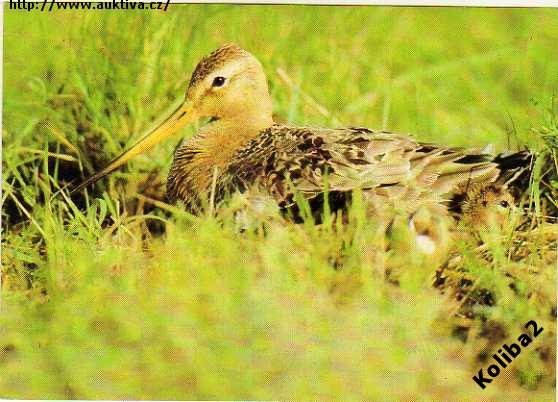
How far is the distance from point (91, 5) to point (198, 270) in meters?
1.28

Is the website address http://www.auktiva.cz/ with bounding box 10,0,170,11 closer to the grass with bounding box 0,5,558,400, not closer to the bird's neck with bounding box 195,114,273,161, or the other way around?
the grass with bounding box 0,5,558,400

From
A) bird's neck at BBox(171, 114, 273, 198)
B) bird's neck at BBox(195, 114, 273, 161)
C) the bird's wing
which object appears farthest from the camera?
bird's neck at BBox(195, 114, 273, 161)

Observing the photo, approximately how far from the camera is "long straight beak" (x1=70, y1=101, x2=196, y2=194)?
4.04 meters

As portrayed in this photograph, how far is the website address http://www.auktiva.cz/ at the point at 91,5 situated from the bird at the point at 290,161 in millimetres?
329

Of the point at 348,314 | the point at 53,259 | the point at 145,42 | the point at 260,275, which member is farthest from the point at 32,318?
the point at 145,42

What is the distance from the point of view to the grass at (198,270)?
329 cm

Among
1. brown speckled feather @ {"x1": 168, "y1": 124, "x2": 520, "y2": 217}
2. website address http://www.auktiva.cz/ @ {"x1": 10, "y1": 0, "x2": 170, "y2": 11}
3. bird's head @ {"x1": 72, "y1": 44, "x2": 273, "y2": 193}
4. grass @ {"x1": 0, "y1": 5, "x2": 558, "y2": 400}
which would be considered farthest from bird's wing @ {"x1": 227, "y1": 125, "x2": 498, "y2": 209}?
website address http://www.auktiva.cz/ @ {"x1": 10, "y1": 0, "x2": 170, "y2": 11}

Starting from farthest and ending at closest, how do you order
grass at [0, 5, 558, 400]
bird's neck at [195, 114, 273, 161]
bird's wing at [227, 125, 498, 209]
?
bird's neck at [195, 114, 273, 161]
bird's wing at [227, 125, 498, 209]
grass at [0, 5, 558, 400]

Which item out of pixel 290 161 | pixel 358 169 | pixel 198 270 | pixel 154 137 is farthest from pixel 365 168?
pixel 154 137

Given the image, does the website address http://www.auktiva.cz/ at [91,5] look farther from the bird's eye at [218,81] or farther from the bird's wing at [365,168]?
the bird's wing at [365,168]

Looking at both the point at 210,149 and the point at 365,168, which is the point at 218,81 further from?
the point at 365,168

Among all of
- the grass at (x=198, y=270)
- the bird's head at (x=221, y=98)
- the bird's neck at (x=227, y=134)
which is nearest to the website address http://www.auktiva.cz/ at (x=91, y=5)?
the grass at (x=198, y=270)

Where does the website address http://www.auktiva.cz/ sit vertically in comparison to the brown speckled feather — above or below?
above

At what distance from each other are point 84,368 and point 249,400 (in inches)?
20.4
